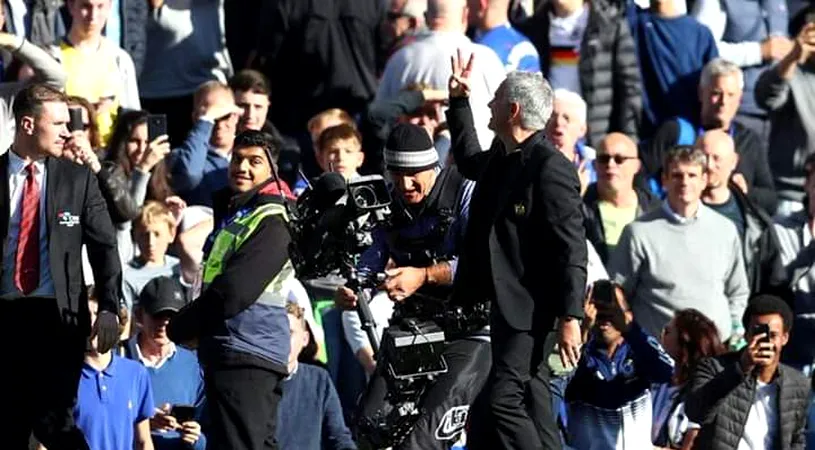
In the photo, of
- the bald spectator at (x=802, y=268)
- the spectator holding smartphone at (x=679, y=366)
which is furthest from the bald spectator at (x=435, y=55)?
the spectator holding smartphone at (x=679, y=366)

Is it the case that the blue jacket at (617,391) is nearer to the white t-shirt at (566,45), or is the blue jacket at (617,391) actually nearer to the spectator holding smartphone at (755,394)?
the spectator holding smartphone at (755,394)

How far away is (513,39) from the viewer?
56.6 feet

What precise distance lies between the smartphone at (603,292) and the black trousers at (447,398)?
1.31 meters

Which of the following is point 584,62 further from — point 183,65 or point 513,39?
point 183,65

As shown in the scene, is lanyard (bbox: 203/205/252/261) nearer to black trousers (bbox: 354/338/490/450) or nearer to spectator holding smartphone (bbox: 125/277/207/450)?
spectator holding smartphone (bbox: 125/277/207/450)

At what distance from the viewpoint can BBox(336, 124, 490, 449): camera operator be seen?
12.6 metres

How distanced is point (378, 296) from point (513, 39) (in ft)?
9.61

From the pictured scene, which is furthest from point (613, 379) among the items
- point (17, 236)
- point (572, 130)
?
point (17, 236)

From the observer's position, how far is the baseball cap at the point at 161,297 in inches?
554

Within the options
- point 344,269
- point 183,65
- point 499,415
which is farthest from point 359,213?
point 183,65

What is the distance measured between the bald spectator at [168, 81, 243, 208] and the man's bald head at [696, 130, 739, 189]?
3079 millimetres

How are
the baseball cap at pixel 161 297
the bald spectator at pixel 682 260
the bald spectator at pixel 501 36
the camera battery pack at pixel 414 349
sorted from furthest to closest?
the bald spectator at pixel 501 36
the bald spectator at pixel 682 260
the baseball cap at pixel 161 297
the camera battery pack at pixel 414 349

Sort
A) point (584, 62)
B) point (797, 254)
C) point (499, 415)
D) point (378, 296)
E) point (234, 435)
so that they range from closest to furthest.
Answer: point (499, 415), point (234, 435), point (378, 296), point (797, 254), point (584, 62)

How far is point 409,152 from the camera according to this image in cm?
1272
